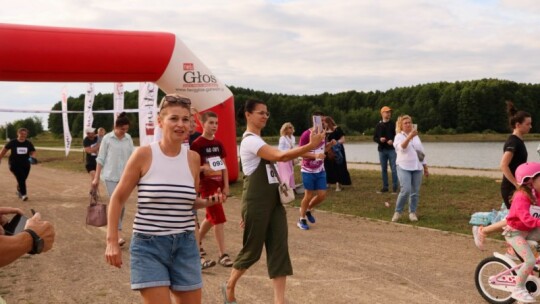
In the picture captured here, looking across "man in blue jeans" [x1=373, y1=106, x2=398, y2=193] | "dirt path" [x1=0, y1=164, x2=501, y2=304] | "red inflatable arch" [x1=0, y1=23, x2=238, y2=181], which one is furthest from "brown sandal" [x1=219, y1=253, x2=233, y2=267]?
"man in blue jeans" [x1=373, y1=106, x2=398, y2=193]

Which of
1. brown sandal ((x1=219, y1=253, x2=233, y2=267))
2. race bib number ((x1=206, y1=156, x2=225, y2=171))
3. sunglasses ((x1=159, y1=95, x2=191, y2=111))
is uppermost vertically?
sunglasses ((x1=159, y1=95, x2=191, y2=111))

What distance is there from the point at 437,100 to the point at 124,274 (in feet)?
220

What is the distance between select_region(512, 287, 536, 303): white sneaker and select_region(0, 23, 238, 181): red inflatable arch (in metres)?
9.34

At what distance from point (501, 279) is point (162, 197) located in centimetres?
340

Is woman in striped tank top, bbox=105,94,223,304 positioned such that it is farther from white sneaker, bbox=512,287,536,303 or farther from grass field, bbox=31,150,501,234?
grass field, bbox=31,150,501,234

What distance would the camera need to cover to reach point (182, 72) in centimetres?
1291

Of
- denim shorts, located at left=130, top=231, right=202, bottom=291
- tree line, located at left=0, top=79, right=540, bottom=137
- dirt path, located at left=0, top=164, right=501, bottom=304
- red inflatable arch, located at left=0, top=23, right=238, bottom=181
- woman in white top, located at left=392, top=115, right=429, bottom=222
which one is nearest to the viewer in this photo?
denim shorts, located at left=130, top=231, right=202, bottom=291

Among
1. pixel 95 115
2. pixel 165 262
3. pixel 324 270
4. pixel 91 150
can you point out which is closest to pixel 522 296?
pixel 324 270

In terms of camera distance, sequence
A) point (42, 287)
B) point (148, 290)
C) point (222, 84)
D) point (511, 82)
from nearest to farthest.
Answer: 1. point (148, 290)
2. point (42, 287)
3. point (222, 84)
4. point (511, 82)

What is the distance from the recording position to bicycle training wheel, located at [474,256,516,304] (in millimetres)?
4992

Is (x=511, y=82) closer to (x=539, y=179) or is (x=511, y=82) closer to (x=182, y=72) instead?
(x=182, y=72)

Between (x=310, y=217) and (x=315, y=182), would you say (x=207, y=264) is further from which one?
(x=310, y=217)

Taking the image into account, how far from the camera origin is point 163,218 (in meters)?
3.28

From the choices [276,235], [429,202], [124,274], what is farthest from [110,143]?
[429,202]
